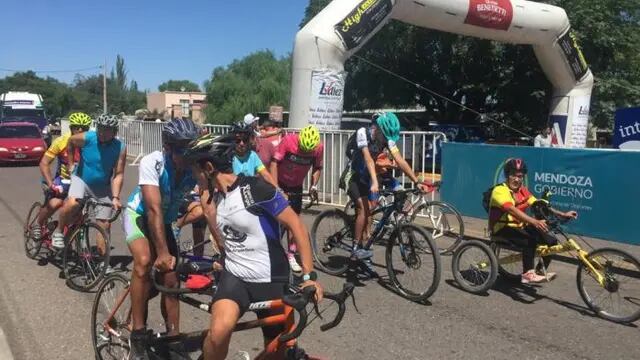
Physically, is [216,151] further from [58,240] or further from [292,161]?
[58,240]

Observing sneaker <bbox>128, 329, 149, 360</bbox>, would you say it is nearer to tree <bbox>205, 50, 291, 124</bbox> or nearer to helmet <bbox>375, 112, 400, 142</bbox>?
helmet <bbox>375, 112, 400, 142</bbox>

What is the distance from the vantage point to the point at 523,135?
27.7m

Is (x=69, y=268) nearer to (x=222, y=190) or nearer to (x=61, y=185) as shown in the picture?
(x=61, y=185)

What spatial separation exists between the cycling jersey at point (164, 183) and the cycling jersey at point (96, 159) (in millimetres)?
2377

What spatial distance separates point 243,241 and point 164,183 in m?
1.25

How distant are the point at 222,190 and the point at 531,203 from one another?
13.3 feet

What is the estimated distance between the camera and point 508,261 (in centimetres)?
634

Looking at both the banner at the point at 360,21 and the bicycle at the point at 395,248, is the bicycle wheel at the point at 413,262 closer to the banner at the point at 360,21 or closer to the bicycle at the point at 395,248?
the bicycle at the point at 395,248

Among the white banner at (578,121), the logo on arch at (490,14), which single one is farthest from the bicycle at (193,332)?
the white banner at (578,121)

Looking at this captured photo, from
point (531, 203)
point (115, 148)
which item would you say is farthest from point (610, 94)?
point (115, 148)

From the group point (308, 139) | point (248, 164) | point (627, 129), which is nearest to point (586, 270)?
point (308, 139)

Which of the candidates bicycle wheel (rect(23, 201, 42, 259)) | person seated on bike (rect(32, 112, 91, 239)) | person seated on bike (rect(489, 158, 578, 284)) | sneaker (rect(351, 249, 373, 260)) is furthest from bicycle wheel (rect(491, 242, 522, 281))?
bicycle wheel (rect(23, 201, 42, 259))

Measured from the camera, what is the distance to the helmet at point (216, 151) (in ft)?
10.2

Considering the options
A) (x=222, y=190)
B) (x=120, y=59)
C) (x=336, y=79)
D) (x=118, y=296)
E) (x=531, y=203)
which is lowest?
(x=118, y=296)
